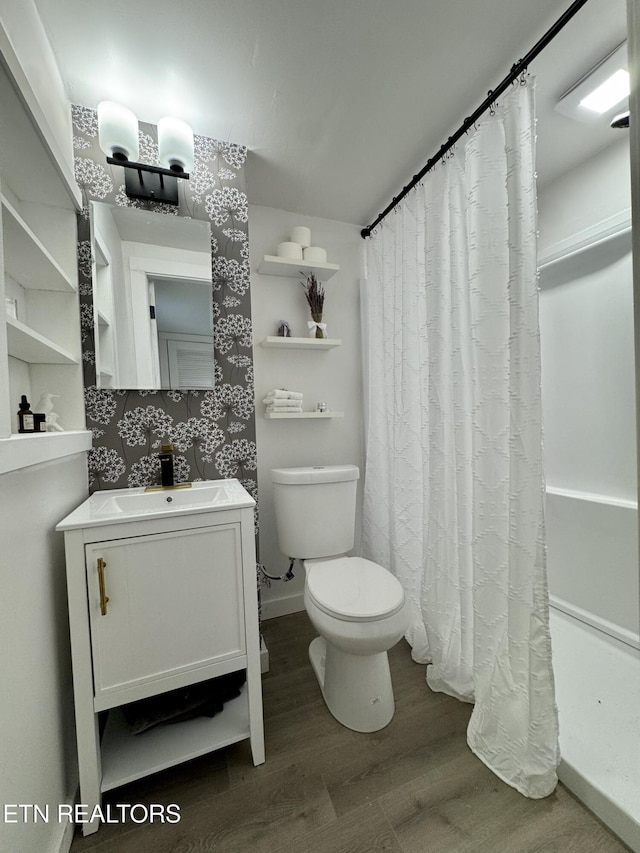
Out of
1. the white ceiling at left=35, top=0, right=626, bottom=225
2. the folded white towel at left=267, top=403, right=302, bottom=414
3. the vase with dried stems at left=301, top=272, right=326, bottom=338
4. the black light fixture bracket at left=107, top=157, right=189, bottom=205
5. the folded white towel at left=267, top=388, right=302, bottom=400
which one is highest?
the white ceiling at left=35, top=0, right=626, bottom=225

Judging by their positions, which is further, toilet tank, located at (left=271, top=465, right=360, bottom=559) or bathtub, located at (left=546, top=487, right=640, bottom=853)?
toilet tank, located at (left=271, top=465, right=360, bottom=559)

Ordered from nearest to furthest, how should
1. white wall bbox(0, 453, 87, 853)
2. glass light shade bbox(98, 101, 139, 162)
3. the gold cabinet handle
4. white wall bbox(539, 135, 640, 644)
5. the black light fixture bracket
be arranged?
white wall bbox(0, 453, 87, 853) < the gold cabinet handle < glass light shade bbox(98, 101, 139, 162) < the black light fixture bracket < white wall bbox(539, 135, 640, 644)

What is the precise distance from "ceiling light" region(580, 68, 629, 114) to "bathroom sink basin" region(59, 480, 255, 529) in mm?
1920

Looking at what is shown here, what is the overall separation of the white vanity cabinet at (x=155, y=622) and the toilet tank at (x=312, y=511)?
49 centimetres

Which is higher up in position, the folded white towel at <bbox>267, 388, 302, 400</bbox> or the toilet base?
the folded white towel at <bbox>267, 388, 302, 400</bbox>

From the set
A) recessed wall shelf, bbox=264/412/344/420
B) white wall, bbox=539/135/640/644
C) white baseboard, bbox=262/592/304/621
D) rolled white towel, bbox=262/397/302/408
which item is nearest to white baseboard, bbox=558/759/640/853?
white wall, bbox=539/135/640/644

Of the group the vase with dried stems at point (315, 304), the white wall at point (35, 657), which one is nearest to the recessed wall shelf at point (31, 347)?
the white wall at point (35, 657)

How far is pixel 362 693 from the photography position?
4.29 feet

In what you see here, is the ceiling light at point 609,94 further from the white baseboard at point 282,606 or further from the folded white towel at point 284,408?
the white baseboard at point 282,606

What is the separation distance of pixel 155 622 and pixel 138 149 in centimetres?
172

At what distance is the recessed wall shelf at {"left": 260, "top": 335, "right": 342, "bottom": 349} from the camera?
1.85 m

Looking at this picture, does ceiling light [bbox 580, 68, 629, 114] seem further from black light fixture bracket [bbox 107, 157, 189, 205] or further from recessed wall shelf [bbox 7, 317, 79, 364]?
recessed wall shelf [bbox 7, 317, 79, 364]

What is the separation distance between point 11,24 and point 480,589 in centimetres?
210

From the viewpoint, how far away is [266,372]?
1.97 metres
